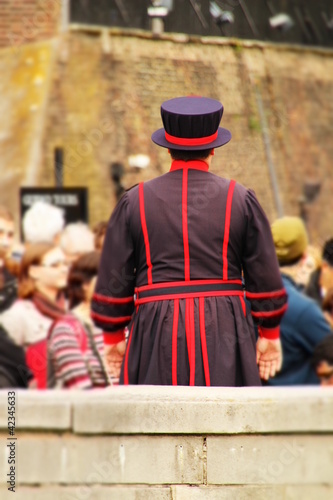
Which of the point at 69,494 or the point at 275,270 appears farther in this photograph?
the point at 275,270

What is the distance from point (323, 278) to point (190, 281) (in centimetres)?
272

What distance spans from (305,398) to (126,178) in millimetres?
14975

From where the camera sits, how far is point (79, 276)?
5918mm

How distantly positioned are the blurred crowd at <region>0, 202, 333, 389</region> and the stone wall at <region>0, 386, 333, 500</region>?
2.20 feet

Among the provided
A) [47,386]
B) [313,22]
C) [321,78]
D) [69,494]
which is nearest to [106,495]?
[69,494]

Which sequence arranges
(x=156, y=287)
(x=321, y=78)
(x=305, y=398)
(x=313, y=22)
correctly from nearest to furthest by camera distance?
(x=305, y=398), (x=156, y=287), (x=313, y=22), (x=321, y=78)

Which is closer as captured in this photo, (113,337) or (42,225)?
(113,337)

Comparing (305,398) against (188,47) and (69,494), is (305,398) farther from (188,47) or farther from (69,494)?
(188,47)

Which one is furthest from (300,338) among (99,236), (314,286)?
(99,236)

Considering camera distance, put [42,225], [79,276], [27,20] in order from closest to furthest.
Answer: [79,276], [42,225], [27,20]

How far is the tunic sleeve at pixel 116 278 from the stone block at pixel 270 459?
0.80 metres

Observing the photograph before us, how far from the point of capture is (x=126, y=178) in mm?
18469

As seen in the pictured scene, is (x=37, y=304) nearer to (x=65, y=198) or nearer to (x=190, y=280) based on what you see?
(x=190, y=280)

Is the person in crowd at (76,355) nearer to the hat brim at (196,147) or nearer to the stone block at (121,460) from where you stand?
the hat brim at (196,147)
